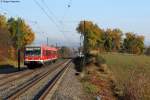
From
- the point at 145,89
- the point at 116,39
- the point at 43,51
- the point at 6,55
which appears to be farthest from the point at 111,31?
the point at 145,89

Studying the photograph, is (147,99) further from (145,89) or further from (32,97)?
(32,97)

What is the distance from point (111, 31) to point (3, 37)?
116 m

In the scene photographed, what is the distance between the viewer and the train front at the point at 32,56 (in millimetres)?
52172

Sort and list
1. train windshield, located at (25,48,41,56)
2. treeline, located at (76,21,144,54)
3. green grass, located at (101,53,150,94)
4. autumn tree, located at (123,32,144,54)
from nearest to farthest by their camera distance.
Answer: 1. green grass, located at (101,53,150,94)
2. train windshield, located at (25,48,41,56)
3. treeline, located at (76,21,144,54)
4. autumn tree, located at (123,32,144,54)

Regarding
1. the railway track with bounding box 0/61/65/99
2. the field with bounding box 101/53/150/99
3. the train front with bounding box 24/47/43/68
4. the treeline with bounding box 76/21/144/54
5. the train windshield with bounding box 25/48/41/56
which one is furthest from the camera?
the treeline with bounding box 76/21/144/54

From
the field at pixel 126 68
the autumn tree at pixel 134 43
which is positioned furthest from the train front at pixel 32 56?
the autumn tree at pixel 134 43

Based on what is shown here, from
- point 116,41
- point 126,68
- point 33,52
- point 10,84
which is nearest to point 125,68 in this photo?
point 126,68

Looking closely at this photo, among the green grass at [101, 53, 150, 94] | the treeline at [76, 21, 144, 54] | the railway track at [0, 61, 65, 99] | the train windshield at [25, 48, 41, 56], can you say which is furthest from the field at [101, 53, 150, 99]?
the treeline at [76, 21, 144, 54]

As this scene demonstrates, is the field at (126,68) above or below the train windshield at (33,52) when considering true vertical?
below

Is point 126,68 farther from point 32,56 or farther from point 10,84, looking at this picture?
point 10,84

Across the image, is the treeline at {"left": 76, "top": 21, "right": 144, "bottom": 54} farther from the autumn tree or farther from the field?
the field

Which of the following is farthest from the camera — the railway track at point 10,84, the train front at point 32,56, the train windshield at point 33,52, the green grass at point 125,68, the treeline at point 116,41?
the treeline at point 116,41

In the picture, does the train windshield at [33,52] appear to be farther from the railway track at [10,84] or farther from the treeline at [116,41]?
the treeline at [116,41]

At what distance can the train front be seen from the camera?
5217 cm
